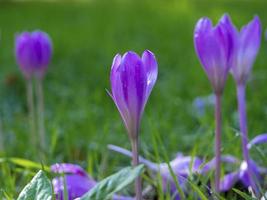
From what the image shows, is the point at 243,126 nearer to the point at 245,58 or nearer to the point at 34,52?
the point at 245,58

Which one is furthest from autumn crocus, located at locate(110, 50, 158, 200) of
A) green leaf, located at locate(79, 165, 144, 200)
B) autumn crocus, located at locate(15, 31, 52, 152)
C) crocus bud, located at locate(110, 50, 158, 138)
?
autumn crocus, located at locate(15, 31, 52, 152)

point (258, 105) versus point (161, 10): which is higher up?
point (161, 10)

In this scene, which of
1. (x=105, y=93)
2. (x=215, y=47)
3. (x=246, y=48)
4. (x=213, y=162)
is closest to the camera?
(x=215, y=47)

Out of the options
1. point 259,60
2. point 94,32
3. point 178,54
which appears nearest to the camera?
point 259,60

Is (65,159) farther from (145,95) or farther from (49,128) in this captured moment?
(145,95)

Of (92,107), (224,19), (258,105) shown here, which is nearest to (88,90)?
(92,107)

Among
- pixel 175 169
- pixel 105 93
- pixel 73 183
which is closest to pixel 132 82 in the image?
pixel 73 183
